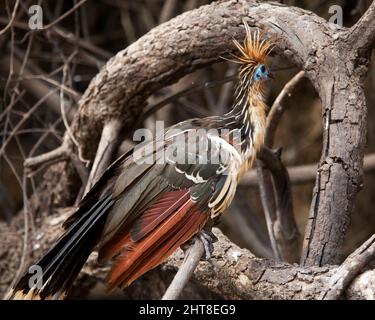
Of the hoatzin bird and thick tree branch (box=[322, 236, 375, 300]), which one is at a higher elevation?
the hoatzin bird

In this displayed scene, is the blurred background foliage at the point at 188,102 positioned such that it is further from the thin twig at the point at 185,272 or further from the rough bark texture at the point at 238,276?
the thin twig at the point at 185,272

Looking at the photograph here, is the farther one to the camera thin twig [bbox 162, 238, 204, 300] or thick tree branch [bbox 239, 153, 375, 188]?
thick tree branch [bbox 239, 153, 375, 188]

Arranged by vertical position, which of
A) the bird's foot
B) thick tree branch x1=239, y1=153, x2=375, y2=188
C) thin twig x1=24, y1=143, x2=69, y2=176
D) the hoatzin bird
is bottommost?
thick tree branch x1=239, y1=153, x2=375, y2=188

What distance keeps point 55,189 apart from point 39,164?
0.81 feet

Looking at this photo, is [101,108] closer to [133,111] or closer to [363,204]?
[133,111]

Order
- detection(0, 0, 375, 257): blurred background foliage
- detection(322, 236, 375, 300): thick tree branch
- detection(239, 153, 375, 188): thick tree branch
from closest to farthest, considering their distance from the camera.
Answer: detection(322, 236, 375, 300): thick tree branch < detection(239, 153, 375, 188): thick tree branch < detection(0, 0, 375, 257): blurred background foliage

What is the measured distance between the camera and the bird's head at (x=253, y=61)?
276 cm

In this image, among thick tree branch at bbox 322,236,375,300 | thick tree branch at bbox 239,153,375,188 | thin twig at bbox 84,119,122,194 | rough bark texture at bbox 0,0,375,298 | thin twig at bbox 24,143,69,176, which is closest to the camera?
thick tree branch at bbox 322,236,375,300

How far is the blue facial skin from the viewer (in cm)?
276

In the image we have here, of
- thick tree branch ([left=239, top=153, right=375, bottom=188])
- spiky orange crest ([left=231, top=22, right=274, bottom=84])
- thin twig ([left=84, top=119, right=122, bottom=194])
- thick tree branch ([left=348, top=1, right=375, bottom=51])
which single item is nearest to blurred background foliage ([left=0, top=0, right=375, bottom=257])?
thick tree branch ([left=239, top=153, right=375, bottom=188])

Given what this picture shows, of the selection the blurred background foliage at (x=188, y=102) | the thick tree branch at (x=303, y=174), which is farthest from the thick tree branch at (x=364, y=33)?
the blurred background foliage at (x=188, y=102)

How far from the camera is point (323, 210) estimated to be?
258cm

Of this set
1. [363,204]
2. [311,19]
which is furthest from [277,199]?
[363,204]

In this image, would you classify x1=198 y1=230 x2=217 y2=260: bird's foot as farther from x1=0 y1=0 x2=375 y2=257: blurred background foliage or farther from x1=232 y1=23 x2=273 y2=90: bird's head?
x1=0 y1=0 x2=375 y2=257: blurred background foliage
